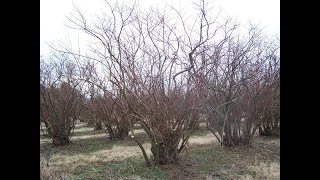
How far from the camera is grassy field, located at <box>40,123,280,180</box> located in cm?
388

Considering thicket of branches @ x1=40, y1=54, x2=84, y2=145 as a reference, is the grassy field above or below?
below

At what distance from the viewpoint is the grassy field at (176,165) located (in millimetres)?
3881

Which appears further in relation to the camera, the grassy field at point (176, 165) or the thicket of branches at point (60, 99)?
the thicket of branches at point (60, 99)

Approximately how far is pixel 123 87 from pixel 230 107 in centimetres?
255

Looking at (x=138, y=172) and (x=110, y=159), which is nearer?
(x=138, y=172)

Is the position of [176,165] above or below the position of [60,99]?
below

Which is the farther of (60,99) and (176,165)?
(60,99)

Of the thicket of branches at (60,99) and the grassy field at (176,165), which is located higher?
the thicket of branches at (60,99)

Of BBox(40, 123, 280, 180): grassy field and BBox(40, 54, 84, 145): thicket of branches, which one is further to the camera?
BBox(40, 54, 84, 145): thicket of branches

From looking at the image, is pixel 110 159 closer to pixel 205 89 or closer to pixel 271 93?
pixel 205 89

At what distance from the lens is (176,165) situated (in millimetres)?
4215
